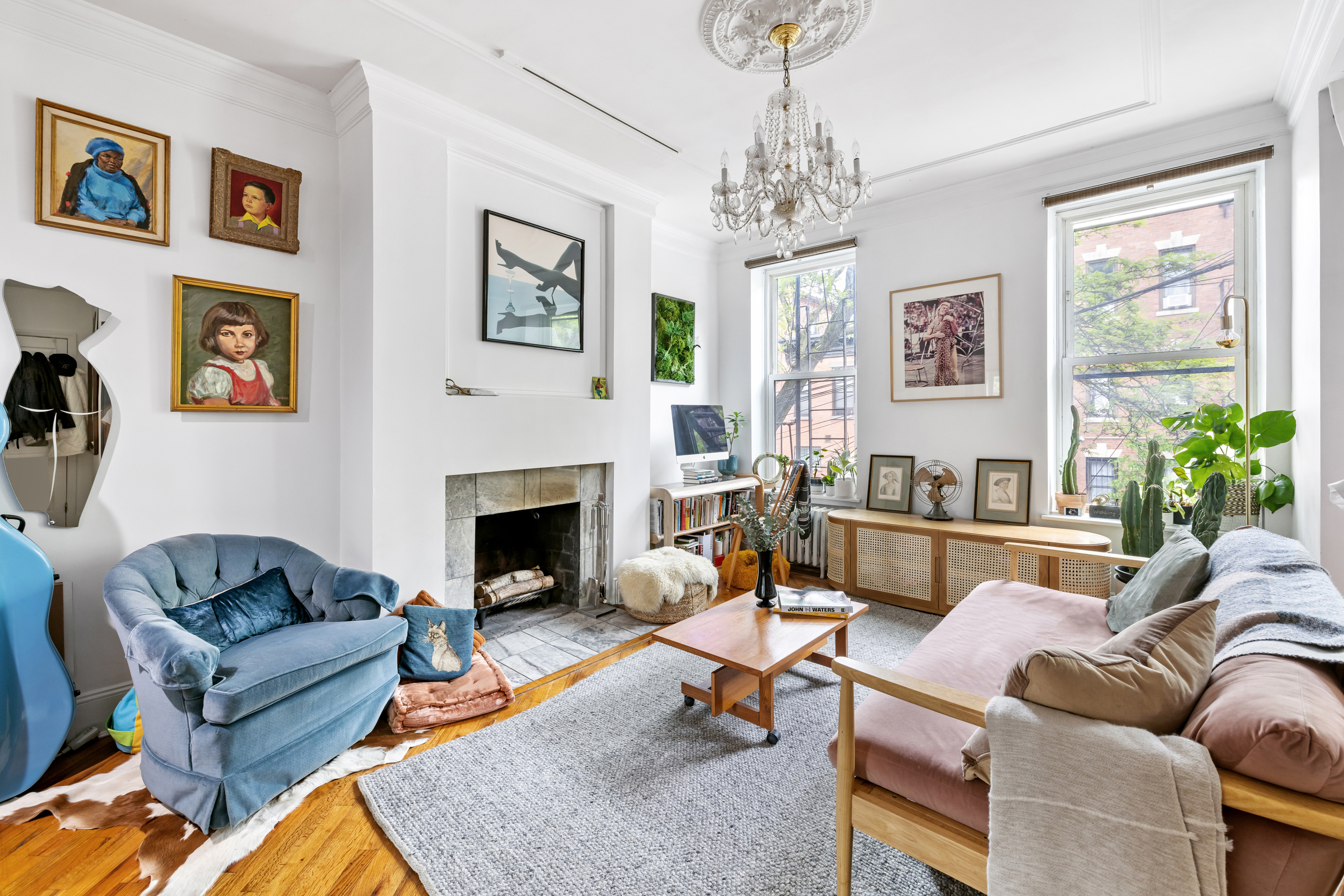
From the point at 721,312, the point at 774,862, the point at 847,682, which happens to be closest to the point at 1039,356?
the point at 721,312

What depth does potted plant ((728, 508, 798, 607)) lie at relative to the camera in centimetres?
252

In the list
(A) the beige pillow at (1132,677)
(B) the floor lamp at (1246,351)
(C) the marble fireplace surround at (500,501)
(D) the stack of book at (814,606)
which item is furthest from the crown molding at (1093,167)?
(A) the beige pillow at (1132,677)

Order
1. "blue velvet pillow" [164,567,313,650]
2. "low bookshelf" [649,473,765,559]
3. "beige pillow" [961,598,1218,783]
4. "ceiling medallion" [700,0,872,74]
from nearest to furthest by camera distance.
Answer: "beige pillow" [961,598,1218,783], "blue velvet pillow" [164,567,313,650], "ceiling medallion" [700,0,872,74], "low bookshelf" [649,473,765,559]

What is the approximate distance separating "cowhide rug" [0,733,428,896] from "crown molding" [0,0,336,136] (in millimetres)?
2459

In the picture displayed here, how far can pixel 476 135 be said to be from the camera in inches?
117

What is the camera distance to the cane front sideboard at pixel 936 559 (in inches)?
122

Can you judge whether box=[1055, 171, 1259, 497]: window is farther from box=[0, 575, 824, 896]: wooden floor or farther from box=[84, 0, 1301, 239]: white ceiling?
box=[0, 575, 824, 896]: wooden floor

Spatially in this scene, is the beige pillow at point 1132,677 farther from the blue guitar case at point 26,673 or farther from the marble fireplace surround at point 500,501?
the blue guitar case at point 26,673

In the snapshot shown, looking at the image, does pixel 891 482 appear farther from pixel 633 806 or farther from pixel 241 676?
pixel 241 676

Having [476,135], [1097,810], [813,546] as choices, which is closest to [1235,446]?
[813,546]

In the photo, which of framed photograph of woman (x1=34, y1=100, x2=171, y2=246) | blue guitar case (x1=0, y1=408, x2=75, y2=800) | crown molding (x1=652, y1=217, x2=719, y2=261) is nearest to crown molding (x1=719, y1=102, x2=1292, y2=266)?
crown molding (x1=652, y1=217, x2=719, y2=261)

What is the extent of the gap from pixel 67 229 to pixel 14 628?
144 centimetres

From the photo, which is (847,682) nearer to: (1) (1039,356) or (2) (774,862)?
(2) (774,862)

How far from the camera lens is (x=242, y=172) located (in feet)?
8.30
